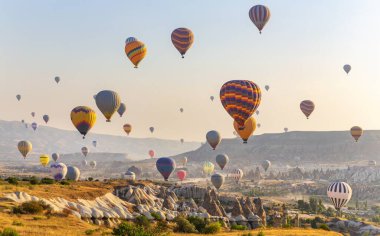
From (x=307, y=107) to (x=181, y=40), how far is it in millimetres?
52581

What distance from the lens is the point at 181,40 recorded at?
99.6 metres

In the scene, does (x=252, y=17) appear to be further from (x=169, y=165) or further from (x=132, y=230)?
(x=132, y=230)

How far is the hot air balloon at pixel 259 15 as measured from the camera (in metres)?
98.8

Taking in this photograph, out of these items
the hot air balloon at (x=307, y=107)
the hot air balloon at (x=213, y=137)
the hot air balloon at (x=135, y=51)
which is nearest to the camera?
the hot air balloon at (x=135, y=51)

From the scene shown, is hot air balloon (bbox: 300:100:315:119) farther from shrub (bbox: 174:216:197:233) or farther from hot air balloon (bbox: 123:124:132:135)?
shrub (bbox: 174:216:197:233)

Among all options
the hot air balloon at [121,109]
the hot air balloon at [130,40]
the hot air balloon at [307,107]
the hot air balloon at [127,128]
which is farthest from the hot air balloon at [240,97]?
the hot air balloon at [127,128]

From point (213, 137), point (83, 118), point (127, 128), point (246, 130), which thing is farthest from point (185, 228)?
point (127, 128)

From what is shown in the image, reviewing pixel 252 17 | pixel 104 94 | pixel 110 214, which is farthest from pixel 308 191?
pixel 110 214

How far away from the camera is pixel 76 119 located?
87.2m

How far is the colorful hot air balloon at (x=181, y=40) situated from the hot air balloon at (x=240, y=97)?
27789 mm

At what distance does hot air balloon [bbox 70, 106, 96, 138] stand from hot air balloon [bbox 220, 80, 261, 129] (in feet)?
86.5

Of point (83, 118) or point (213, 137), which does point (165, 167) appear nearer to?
point (83, 118)

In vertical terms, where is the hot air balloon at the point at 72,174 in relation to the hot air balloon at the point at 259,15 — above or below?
below

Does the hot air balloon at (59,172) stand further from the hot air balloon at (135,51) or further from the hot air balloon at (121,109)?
the hot air balloon at (121,109)
